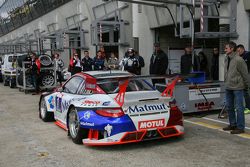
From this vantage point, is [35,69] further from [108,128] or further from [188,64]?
[108,128]

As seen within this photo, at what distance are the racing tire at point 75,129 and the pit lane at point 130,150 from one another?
0.14m

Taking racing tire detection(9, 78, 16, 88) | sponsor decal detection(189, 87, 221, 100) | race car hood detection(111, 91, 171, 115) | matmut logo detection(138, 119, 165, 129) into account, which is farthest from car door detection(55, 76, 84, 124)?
racing tire detection(9, 78, 16, 88)

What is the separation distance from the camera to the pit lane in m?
5.31

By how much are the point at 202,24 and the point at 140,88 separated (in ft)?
12.9

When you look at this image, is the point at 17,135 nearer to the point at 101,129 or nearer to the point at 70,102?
the point at 70,102

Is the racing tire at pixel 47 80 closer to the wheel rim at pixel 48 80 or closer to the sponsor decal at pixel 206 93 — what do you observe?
the wheel rim at pixel 48 80

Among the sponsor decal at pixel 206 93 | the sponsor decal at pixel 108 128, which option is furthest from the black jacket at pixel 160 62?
the sponsor decal at pixel 108 128

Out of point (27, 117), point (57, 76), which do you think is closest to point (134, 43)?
point (57, 76)

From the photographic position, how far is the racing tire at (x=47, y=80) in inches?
641

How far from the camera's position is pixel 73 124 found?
655 cm

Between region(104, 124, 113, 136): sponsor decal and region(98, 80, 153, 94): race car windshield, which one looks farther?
region(98, 80, 153, 94): race car windshield

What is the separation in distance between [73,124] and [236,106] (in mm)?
3136

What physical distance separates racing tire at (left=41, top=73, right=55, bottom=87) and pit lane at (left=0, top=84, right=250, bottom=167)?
336 inches

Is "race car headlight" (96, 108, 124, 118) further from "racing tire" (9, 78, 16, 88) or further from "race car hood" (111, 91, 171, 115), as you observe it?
"racing tire" (9, 78, 16, 88)
